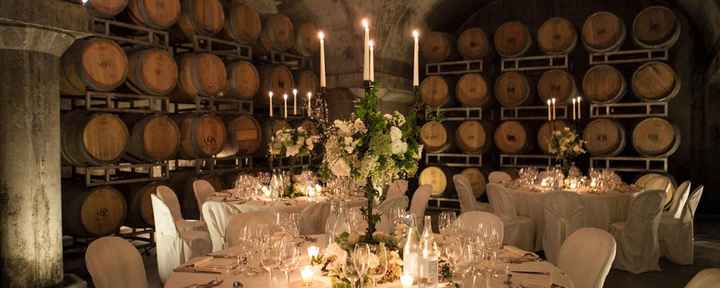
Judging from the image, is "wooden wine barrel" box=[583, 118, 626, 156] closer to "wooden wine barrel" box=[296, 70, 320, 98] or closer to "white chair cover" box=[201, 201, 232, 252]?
"wooden wine barrel" box=[296, 70, 320, 98]

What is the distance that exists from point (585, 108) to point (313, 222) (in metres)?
6.01

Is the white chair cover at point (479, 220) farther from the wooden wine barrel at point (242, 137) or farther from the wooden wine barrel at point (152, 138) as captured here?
the wooden wine barrel at point (242, 137)

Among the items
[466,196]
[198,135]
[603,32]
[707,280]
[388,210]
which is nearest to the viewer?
[707,280]

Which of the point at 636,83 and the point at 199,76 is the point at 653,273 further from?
the point at 199,76

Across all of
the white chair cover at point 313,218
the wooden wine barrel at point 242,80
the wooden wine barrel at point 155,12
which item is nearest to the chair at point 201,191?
the wooden wine barrel at point 242,80

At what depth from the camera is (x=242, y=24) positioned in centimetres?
755

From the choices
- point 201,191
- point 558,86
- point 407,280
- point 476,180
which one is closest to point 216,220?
point 201,191

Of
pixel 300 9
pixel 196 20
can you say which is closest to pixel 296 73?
pixel 300 9

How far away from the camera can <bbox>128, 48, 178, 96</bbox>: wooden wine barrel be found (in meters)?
6.10

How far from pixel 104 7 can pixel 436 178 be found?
5.96 meters

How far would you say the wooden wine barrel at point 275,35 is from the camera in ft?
26.3

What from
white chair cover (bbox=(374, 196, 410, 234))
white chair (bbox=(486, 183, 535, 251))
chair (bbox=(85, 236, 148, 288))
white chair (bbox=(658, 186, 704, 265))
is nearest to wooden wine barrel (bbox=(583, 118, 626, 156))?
white chair (bbox=(658, 186, 704, 265))

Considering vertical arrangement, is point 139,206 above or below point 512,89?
below

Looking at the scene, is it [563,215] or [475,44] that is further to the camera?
[475,44]
